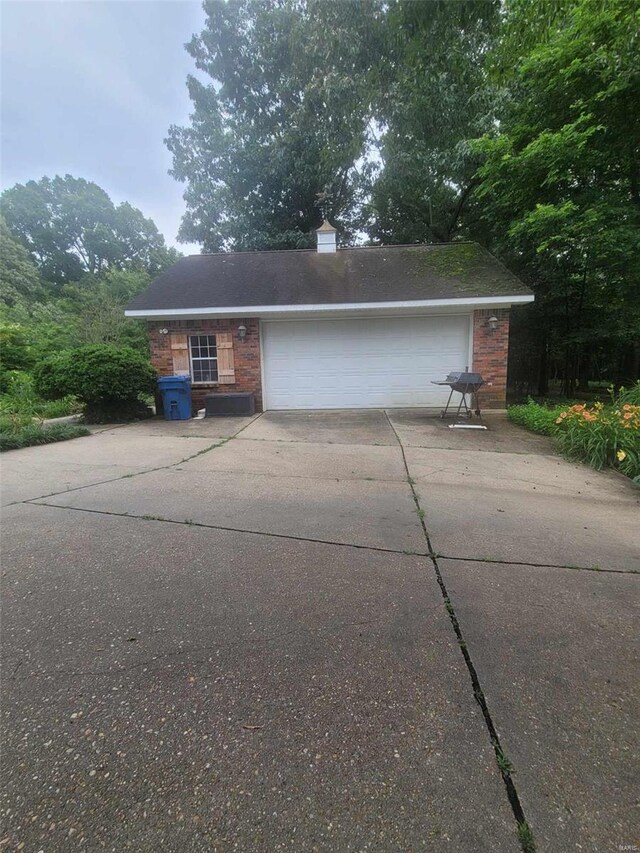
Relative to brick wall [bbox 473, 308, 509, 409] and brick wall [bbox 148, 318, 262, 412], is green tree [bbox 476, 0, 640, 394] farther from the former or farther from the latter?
brick wall [bbox 148, 318, 262, 412]

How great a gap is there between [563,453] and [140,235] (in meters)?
44.4

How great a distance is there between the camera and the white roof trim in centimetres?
856

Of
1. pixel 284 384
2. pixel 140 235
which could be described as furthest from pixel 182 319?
pixel 140 235

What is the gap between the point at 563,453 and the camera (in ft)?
18.1

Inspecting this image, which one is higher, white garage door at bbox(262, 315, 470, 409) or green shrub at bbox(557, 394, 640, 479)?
white garage door at bbox(262, 315, 470, 409)

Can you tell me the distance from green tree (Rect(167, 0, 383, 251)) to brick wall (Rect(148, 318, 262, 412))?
22.9 ft

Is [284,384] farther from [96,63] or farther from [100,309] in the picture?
[100,309]

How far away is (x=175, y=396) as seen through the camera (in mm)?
8617

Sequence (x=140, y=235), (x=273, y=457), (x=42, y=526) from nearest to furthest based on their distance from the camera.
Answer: (x=42, y=526) < (x=273, y=457) < (x=140, y=235)

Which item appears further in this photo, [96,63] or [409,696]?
[96,63]

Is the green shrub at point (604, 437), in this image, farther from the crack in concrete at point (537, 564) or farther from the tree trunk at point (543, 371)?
the tree trunk at point (543, 371)

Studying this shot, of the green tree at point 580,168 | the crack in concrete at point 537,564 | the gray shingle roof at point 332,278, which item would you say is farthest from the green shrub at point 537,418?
the crack in concrete at point 537,564

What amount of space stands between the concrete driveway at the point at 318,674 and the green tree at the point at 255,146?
1337 centimetres

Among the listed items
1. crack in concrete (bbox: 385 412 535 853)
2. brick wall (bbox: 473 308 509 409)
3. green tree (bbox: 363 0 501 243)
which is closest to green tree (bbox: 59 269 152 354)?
green tree (bbox: 363 0 501 243)
